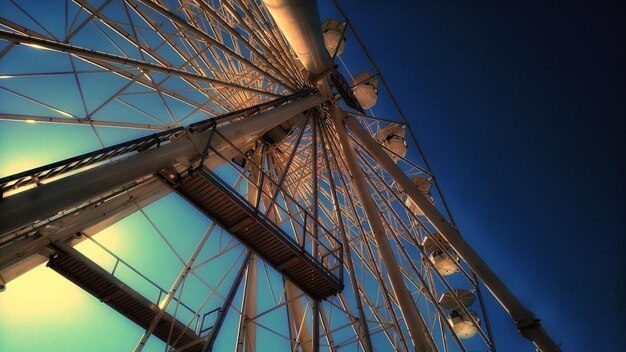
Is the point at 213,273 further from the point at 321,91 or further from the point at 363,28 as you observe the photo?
the point at 363,28

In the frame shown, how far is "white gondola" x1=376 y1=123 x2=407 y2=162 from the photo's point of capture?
2319 centimetres

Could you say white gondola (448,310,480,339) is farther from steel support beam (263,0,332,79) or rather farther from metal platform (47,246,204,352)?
steel support beam (263,0,332,79)

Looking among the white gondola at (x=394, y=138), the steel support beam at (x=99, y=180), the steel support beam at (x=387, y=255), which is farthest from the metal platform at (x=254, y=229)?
the white gondola at (x=394, y=138)

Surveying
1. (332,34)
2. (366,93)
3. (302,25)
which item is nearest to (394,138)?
(366,93)

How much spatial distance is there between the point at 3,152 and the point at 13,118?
360 cm

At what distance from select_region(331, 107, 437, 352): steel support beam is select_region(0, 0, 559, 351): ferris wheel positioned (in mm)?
42

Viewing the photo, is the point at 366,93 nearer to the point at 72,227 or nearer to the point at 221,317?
the point at 221,317

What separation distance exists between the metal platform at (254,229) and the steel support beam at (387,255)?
1.59 m

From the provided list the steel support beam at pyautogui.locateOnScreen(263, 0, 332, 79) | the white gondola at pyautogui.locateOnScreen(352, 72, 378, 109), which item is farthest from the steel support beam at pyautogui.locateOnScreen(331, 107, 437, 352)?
the white gondola at pyautogui.locateOnScreen(352, 72, 378, 109)

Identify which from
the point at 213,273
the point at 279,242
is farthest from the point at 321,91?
the point at 213,273

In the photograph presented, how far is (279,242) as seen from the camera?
10.0m

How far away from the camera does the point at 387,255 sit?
12258 millimetres

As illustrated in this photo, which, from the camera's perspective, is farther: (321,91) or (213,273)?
(213,273)

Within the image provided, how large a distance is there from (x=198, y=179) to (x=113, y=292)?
477 centimetres
